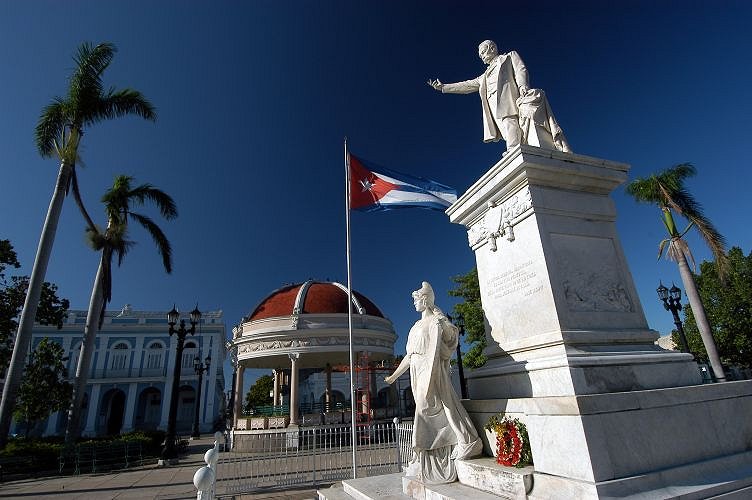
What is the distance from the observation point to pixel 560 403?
3025 mm

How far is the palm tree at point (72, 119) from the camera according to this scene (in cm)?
1359

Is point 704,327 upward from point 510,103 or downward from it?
downward

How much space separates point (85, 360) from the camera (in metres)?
15.9

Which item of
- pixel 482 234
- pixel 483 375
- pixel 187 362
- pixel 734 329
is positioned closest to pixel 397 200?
pixel 482 234

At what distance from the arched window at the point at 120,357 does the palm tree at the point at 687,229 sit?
43.6 m

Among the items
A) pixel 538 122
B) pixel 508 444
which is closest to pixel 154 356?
pixel 508 444

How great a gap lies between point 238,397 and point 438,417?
19.2 meters

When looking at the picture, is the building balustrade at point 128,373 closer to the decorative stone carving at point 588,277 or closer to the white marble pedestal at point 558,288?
the white marble pedestal at point 558,288

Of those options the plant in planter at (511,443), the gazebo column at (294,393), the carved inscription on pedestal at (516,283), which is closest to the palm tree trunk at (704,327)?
the carved inscription on pedestal at (516,283)

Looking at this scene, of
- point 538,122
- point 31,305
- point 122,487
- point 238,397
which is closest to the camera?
point 538,122

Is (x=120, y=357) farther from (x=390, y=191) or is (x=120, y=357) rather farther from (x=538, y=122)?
(x=538, y=122)

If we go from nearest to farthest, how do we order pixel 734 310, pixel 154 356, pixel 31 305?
pixel 31 305
pixel 734 310
pixel 154 356

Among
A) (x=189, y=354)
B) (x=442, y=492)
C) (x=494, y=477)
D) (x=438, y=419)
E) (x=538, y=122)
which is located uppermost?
(x=189, y=354)

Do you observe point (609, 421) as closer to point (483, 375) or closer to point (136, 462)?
point (483, 375)
